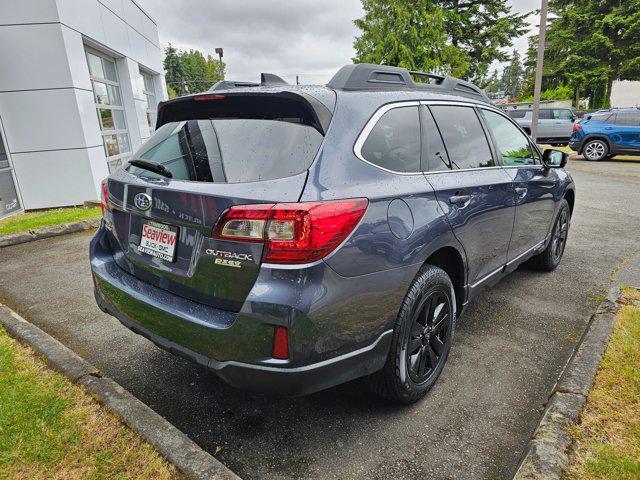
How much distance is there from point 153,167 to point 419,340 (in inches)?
68.1

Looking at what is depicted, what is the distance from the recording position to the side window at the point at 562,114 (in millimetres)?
19750

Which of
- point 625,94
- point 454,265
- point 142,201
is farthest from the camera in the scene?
point 625,94

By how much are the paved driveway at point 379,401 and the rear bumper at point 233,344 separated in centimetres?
47

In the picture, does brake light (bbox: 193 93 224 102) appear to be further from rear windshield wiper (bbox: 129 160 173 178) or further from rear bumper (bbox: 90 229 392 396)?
rear bumper (bbox: 90 229 392 396)

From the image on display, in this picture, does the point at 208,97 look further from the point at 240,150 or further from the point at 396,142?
the point at 396,142

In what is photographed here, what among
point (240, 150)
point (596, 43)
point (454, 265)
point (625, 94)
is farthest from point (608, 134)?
point (625, 94)

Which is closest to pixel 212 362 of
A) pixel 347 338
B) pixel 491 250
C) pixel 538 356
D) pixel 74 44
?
pixel 347 338

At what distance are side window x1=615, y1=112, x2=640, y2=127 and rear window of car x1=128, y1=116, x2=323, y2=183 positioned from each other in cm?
1601

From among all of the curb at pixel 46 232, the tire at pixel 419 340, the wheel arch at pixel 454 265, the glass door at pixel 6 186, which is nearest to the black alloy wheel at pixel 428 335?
the tire at pixel 419 340

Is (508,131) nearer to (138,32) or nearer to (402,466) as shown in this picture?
(402,466)

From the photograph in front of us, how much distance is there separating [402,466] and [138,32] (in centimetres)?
1361

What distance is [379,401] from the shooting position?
2463mm

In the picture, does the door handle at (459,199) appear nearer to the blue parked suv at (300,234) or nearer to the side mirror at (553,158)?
the blue parked suv at (300,234)

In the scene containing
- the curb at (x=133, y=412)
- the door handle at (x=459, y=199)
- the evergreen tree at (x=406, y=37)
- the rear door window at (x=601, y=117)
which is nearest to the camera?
the curb at (x=133, y=412)
